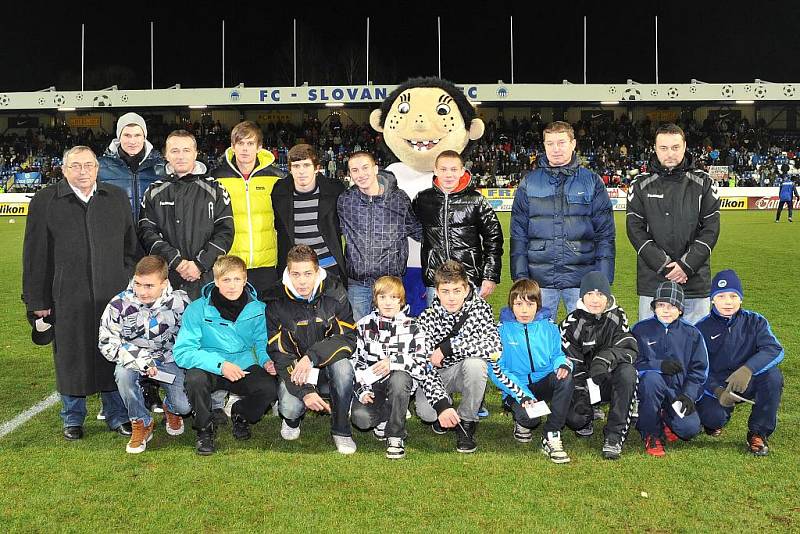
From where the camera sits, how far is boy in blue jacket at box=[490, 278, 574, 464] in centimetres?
480

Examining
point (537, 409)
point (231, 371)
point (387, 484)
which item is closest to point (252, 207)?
point (231, 371)

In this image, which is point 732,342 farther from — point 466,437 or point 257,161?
point 257,161

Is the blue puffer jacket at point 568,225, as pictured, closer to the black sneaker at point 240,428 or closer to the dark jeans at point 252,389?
the dark jeans at point 252,389

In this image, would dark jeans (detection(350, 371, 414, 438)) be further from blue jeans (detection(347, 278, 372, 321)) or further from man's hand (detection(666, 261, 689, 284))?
man's hand (detection(666, 261, 689, 284))

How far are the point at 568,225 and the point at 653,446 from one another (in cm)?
164

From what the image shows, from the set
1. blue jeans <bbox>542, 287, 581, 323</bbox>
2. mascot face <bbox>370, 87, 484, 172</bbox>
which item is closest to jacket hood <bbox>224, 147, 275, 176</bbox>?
mascot face <bbox>370, 87, 484, 172</bbox>

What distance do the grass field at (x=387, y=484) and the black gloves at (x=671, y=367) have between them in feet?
1.64

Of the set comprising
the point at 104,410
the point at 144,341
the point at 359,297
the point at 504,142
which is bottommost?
the point at 104,410

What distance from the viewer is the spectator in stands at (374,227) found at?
552cm

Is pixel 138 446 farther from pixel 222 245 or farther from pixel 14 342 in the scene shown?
pixel 14 342

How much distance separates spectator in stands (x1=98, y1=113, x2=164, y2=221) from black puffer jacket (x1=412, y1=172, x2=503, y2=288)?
6.97ft

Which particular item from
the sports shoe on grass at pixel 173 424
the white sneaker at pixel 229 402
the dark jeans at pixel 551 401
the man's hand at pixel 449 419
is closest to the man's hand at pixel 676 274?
the dark jeans at pixel 551 401

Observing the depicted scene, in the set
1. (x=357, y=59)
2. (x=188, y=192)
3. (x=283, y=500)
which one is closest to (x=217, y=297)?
(x=188, y=192)

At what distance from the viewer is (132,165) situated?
569cm
